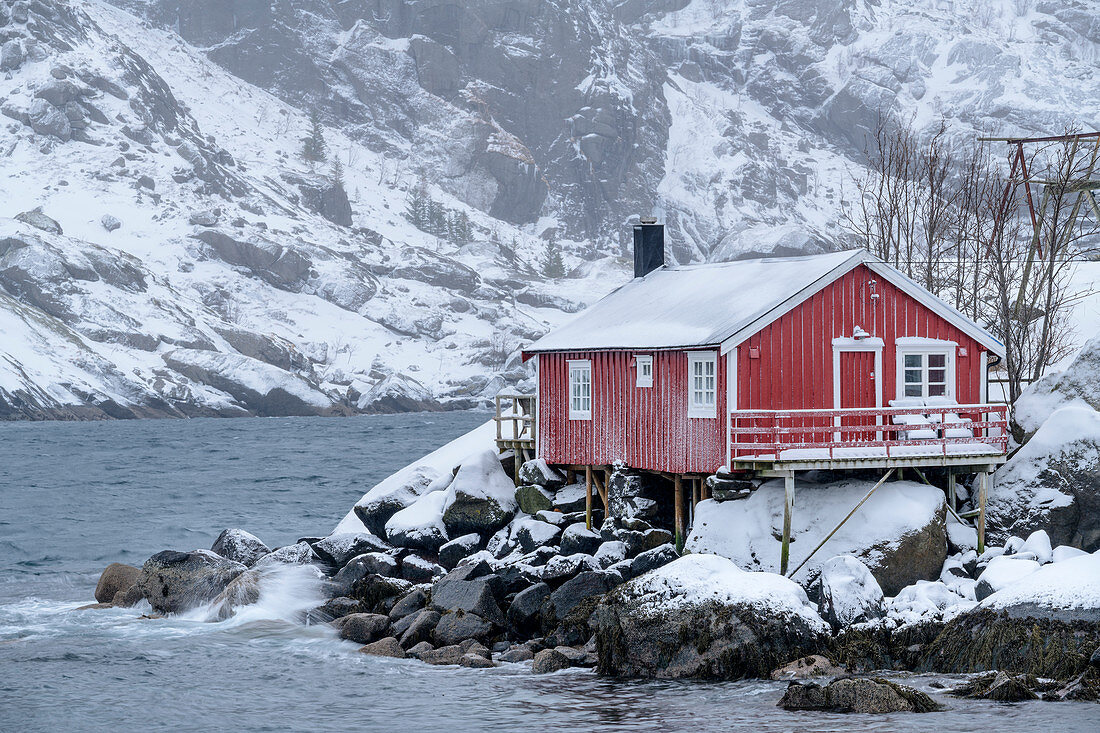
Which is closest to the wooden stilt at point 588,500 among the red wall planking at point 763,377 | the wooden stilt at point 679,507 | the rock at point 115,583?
the red wall planking at point 763,377

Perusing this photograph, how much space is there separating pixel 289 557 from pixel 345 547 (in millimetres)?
1326

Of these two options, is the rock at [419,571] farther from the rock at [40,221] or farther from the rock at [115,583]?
the rock at [40,221]

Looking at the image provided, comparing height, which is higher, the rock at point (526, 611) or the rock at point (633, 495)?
the rock at point (633, 495)

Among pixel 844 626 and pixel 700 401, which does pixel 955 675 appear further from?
pixel 700 401

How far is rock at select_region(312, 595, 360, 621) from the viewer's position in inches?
1055

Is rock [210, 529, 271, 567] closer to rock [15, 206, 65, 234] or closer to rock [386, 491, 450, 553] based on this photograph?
rock [386, 491, 450, 553]

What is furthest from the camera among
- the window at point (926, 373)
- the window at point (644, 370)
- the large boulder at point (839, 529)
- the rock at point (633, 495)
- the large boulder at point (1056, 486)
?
the rock at point (633, 495)

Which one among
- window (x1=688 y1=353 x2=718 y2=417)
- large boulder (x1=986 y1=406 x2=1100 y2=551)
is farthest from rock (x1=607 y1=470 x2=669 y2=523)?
large boulder (x1=986 y1=406 x2=1100 y2=551)

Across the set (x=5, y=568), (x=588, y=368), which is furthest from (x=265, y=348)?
(x=588, y=368)

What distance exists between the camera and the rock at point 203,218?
17825 cm

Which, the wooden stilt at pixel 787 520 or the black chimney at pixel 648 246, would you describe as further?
the black chimney at pixel 648 246

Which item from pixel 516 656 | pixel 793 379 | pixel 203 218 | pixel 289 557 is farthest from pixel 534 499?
pixel 203 218

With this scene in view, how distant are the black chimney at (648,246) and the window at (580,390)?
205 inches

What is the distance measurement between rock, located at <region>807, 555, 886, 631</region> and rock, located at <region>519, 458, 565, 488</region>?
8819mm
